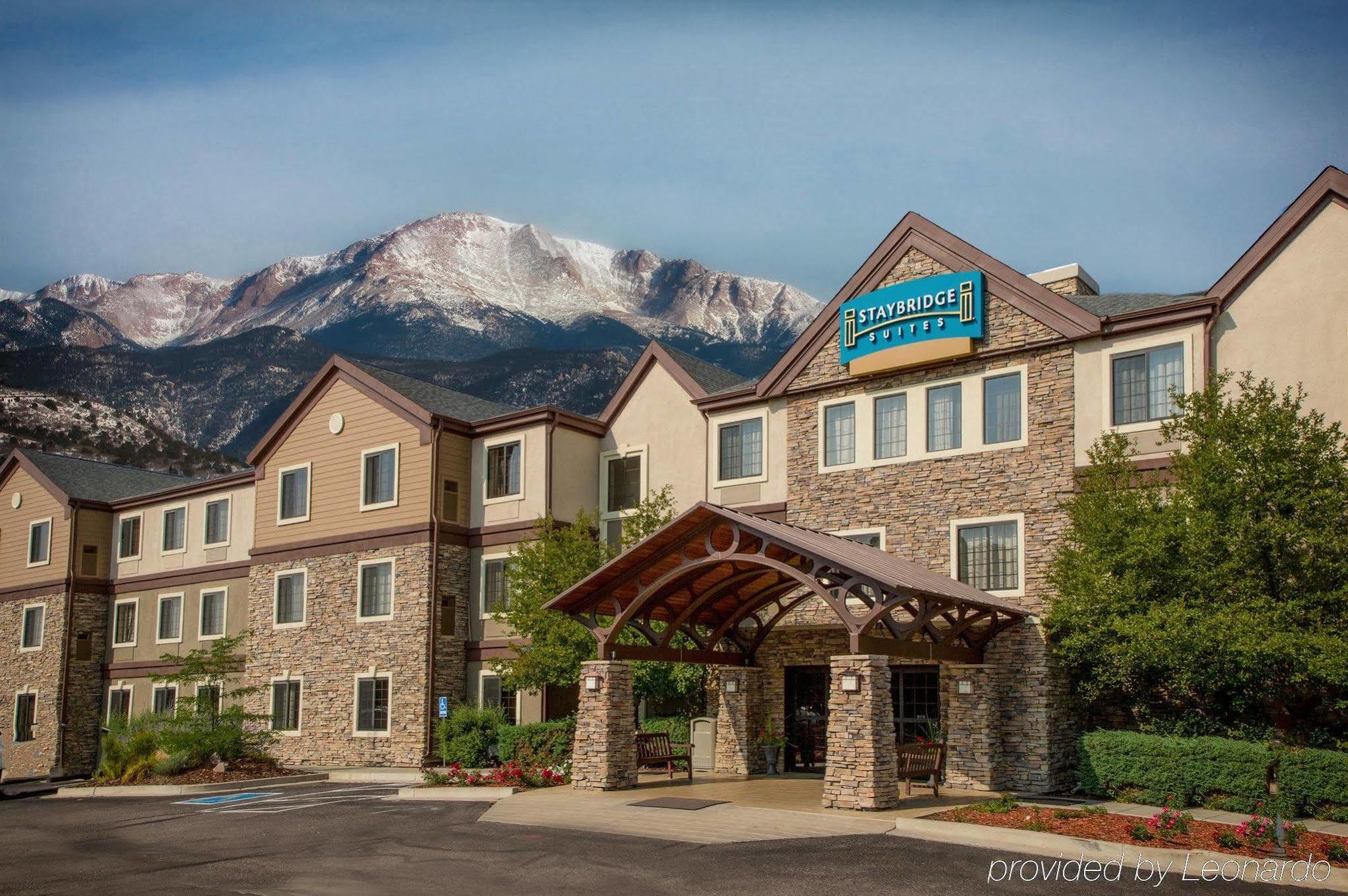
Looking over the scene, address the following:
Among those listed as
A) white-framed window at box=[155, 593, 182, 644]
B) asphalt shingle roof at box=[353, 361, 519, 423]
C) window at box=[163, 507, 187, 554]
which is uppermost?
asphalt shingle roof at box=[353, 361, 519, 423]

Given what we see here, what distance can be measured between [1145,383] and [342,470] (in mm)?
21574

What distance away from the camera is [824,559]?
61.0ft

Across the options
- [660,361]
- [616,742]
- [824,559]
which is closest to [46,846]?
[616,742]

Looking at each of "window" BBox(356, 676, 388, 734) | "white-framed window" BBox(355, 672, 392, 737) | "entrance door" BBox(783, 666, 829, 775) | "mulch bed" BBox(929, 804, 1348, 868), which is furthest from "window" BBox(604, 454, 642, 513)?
"mulch bed" BBox(929, 804, 1348, 868)

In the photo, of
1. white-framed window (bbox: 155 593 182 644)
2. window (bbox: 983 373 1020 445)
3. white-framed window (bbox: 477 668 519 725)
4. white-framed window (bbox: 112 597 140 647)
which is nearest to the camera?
window (bbox: 983 373 1020 445)

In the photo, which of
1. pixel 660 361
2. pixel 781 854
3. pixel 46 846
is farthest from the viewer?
pixel 660 361

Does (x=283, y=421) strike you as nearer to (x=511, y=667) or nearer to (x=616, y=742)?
(x=511, y=667)

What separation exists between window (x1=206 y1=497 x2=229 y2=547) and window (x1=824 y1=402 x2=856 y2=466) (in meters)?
21.5

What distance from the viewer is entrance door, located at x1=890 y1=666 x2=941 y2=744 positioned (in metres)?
Result: 23.3

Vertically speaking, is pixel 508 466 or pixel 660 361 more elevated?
pixel 660 361

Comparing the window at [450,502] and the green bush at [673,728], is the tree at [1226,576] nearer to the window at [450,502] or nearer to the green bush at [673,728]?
the green bush at [673,728]

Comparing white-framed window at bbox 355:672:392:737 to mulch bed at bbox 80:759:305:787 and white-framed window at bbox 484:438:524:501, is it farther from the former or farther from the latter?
white-framed window at bbox 484:438:524:501

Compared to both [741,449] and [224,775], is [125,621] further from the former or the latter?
[741,449]

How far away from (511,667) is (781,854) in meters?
14.0
